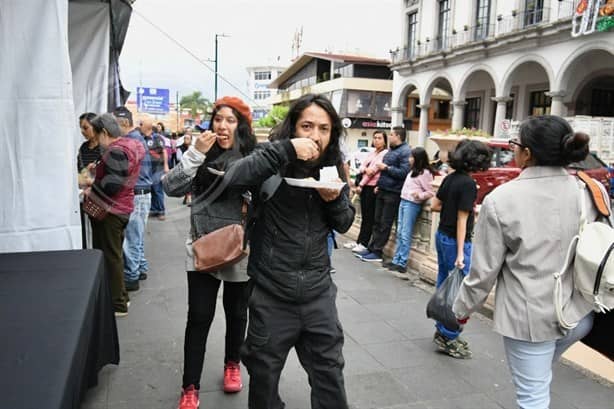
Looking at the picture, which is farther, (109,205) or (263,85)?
(263,85)

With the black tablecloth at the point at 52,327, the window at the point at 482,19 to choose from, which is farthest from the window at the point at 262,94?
the black tablecloth at the point at 52,327

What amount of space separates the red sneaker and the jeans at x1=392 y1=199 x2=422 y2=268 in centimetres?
349

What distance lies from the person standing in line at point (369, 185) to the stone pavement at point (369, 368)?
2.10 m

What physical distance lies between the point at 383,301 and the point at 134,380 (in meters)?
2.70

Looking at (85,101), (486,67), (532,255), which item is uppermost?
(486,67)

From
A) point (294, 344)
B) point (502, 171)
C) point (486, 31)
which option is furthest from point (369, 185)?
point (486, 31)

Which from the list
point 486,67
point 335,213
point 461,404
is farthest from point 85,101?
point 486,67

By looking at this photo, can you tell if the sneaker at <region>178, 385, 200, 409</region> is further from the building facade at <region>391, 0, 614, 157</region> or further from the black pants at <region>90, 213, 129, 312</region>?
the building facade at <region>391, 0, 614, 157</region>

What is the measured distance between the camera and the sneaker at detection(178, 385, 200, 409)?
2.77 metres

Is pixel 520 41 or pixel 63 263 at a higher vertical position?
pixel 520 41

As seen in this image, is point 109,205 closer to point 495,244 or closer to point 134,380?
point 134,380

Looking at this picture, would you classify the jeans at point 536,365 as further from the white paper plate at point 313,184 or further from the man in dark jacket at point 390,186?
the man in dark jacket at point 390,186

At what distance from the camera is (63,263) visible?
2.91 m

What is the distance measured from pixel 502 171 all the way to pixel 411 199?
15.1 feet
